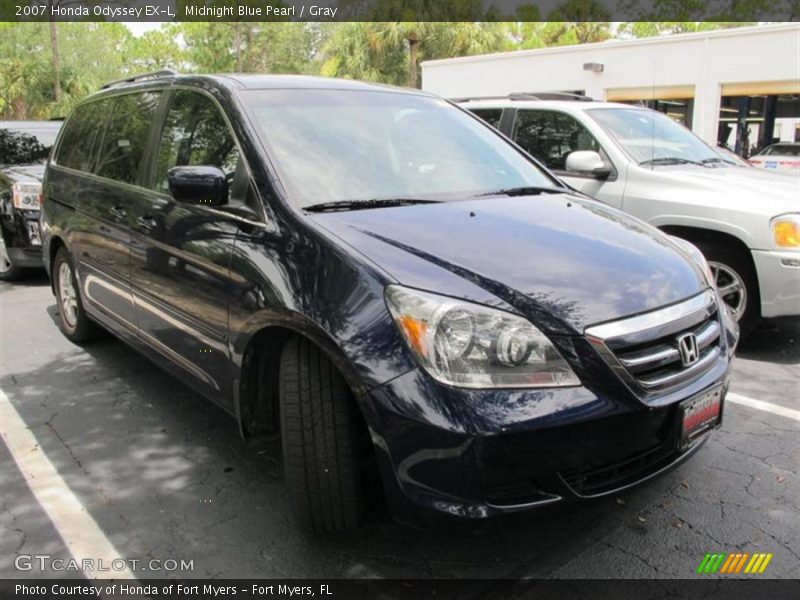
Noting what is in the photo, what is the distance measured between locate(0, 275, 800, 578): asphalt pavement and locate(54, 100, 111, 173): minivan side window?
1592mm

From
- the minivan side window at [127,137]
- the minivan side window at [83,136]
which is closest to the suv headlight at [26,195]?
the minivan side window at [83,136]

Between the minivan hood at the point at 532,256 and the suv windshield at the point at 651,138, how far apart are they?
9.11ft

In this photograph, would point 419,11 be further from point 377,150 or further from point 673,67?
point 377,150

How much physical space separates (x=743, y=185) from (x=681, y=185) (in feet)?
1.36

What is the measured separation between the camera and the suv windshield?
560 centimetres

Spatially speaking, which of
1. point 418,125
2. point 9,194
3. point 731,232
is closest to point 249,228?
point 418,125

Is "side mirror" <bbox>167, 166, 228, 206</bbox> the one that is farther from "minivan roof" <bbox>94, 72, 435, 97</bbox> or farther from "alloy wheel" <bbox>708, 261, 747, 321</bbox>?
"alloy wheel" <bbox>708, 261, 747, 321</bbox>

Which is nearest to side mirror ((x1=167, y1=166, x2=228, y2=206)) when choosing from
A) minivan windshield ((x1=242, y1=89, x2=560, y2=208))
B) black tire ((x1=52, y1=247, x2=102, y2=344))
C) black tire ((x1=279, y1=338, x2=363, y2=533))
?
minivan windshield ((x1=242, y1=89, x2=560, y2=208))

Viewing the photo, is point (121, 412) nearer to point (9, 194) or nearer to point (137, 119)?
point (137, 119)

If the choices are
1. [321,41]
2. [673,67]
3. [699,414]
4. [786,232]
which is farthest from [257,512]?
[321,41]

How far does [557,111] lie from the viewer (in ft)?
19.7

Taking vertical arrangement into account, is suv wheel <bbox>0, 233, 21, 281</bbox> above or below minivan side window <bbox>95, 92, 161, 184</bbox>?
below

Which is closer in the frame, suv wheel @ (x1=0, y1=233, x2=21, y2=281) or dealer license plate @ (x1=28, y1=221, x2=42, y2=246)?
dealer license plate @ (x1=28, y1=221, x2=42, y2=246)

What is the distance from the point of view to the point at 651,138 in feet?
19.1
